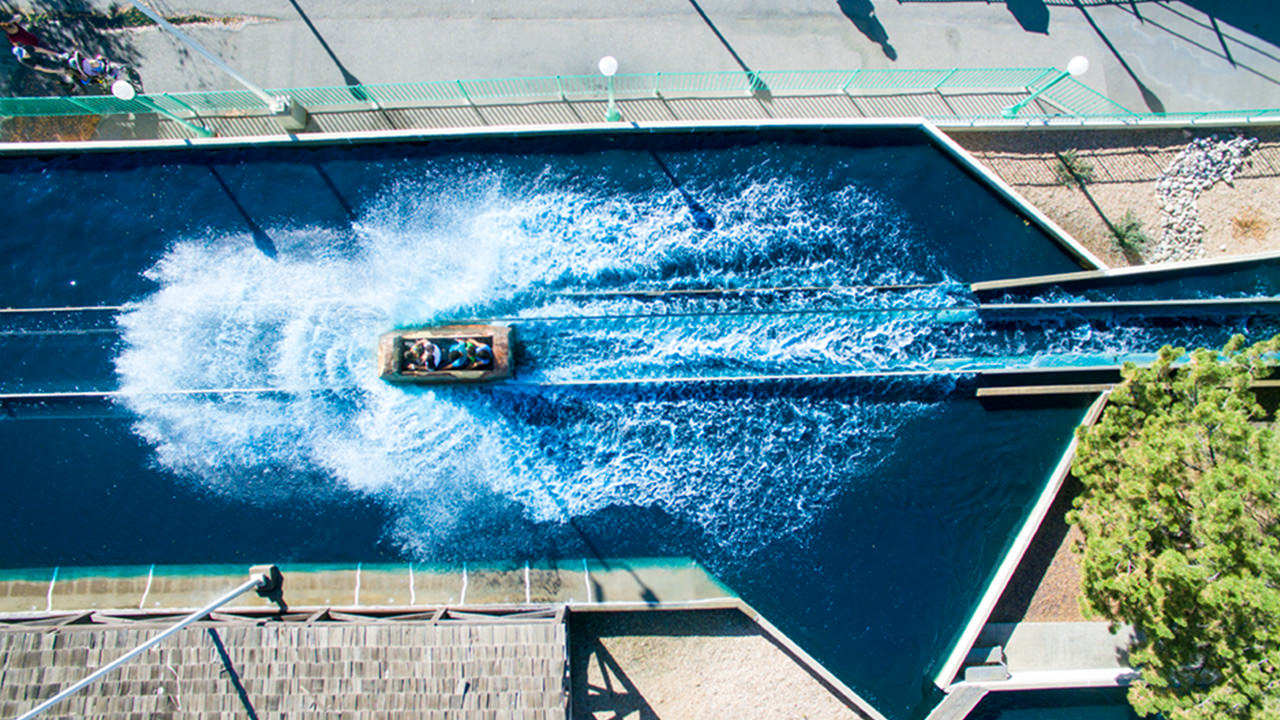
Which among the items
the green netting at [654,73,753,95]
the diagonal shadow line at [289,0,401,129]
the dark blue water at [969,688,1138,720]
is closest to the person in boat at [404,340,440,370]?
the diagonal shadow line at [289,0,401,129]

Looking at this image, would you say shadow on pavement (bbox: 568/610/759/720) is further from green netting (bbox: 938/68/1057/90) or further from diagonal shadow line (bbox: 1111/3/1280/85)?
diagonal shadow line (bbox: 1111/3/1280/85)

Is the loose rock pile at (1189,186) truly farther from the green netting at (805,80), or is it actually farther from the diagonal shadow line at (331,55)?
the diagonal shadow line at (331,55)

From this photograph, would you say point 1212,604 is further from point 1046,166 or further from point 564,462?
point 564,462

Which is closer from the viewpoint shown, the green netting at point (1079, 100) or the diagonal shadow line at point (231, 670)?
the diagonal shadow line at point (231, 670)

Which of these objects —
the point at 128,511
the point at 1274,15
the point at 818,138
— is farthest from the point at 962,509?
the point at 128,511

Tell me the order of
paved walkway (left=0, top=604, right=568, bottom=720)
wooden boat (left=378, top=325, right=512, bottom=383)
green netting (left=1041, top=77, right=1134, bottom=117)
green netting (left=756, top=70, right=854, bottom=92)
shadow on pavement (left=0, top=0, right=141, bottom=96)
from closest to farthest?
paved walkway (left=0, top=604, right=568, bottom=720)
wooden boat (left=378, top=325, right=512, bottom=383)
green netting (left=756, top=70, right=854, bottom=92)
shadow on pavement (left=0, top=0, right=141, bottom=96)
green netting (left=1041, top=77, right=1134, bottom=117)

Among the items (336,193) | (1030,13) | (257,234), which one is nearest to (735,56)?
(1030,13)

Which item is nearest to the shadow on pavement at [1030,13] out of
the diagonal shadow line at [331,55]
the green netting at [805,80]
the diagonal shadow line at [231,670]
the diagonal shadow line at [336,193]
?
the green netting at [805,80]

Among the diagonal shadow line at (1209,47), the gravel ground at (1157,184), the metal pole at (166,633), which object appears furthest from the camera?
the diagonal shadow line at (1209,47)
